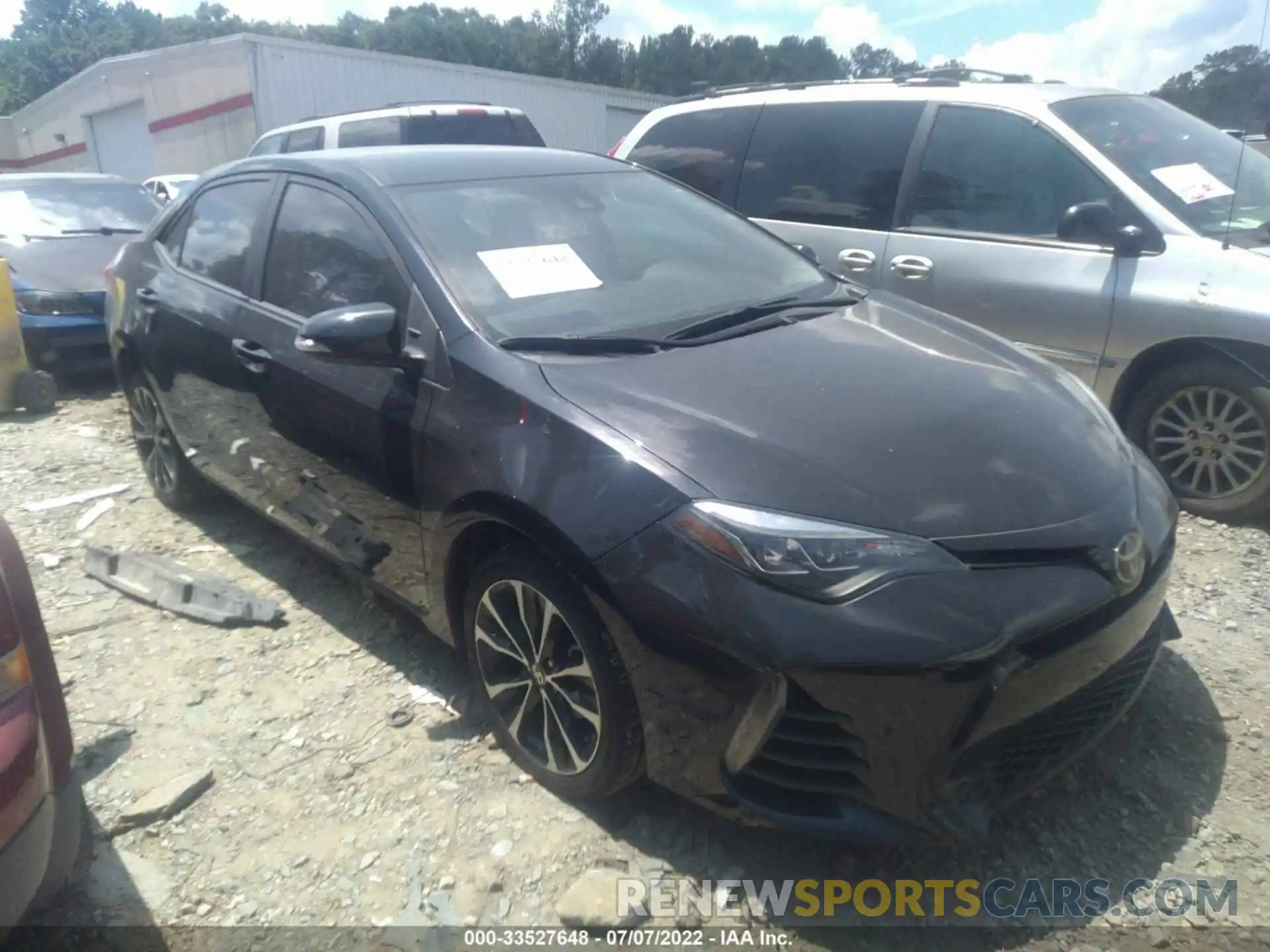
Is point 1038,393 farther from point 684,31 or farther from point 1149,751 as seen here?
point 684,31

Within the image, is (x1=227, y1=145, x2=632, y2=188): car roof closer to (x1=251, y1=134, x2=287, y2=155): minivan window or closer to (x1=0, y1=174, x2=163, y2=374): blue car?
(x1=0, y1=174, x2=163, y2=374): blue car

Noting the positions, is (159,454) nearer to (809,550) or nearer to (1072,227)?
(809,550)

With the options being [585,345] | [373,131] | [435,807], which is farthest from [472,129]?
[435,807]

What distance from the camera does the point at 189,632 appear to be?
3.66 metres

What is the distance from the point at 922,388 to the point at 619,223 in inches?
51.9

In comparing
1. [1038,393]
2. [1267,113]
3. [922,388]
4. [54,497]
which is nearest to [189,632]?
[54,497]

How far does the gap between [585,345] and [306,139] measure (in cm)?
865

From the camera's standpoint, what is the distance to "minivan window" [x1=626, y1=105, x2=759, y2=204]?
5.58m

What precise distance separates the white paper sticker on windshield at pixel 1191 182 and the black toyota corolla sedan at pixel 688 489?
1.73 meters

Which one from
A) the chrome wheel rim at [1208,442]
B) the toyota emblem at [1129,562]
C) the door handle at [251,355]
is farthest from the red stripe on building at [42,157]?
the toyota emblem at [1129,562]

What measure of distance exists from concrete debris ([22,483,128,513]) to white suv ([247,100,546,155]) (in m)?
5.08

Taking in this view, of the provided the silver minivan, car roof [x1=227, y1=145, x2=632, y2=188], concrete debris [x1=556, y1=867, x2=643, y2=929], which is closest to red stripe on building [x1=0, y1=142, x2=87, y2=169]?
the silver minivan

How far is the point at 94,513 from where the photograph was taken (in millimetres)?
4855

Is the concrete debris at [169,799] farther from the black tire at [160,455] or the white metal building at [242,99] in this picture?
the white metal building at [242,99]
